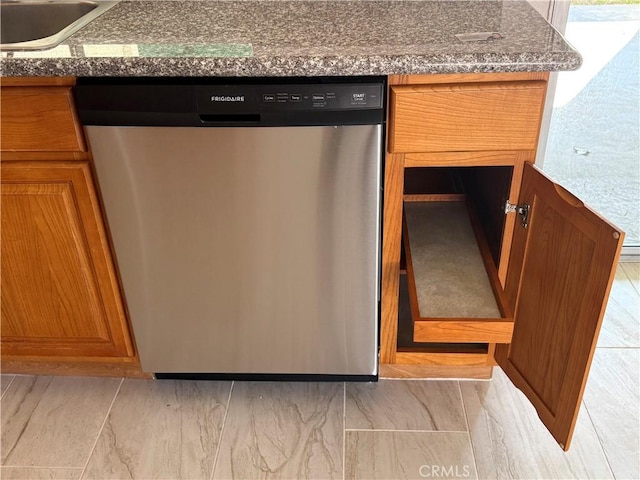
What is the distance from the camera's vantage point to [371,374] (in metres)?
1.64

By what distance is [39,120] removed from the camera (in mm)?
1312

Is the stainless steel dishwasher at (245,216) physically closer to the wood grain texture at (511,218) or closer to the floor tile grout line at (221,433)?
the floor tile grout line at (221,433)

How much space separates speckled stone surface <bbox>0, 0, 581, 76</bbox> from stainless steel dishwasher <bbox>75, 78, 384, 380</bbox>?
0.16 ft

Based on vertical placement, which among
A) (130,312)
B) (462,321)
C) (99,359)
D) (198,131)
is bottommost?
(99,359)

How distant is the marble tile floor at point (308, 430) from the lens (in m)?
1.50

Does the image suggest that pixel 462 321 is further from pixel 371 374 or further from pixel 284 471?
pixel 284 471

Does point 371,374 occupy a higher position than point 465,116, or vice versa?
point 465,116

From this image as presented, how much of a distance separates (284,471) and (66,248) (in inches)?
28.8

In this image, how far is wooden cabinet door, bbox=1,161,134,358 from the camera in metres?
1.39

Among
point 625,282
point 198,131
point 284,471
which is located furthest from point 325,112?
point 625,282

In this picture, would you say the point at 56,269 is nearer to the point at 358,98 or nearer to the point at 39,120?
the point at 39,120

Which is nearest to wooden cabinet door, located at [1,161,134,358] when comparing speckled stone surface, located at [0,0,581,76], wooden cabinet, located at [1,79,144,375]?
wooden cabinet, located at [1,79,144,375]

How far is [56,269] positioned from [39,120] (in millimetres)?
372

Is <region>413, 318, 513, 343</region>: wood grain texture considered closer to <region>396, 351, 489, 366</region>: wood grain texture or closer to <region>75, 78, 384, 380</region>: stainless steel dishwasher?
<region>75, 78, 384, 380</region>: stainless steel dishwasher
